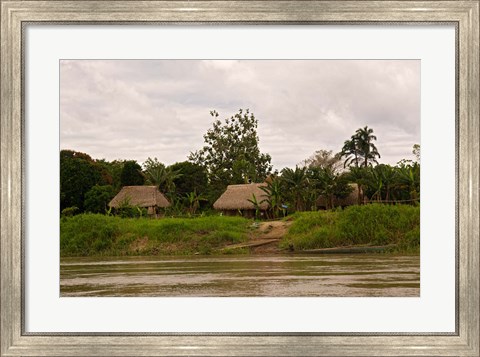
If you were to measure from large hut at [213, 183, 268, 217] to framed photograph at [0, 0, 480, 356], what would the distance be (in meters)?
0.04

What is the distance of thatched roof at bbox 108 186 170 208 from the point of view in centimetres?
812

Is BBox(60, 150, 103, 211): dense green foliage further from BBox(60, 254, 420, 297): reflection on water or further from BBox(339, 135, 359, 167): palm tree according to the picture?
BBox(339, 135, 359, 167): palm tree

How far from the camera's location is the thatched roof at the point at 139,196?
8.12 m

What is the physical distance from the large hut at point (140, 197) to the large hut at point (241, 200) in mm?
829

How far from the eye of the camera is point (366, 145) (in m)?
7.30

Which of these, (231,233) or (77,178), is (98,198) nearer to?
(77,178)

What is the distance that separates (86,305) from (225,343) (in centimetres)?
92

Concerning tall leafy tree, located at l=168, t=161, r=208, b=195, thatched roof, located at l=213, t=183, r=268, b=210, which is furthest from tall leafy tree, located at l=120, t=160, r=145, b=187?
thatched roof, located at l=213, t=183, r=268, b=210

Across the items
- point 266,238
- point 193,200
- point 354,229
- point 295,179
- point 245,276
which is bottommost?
point 245,276

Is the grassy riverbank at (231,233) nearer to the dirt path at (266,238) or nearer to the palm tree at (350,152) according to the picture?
the dirt path at (266,238)

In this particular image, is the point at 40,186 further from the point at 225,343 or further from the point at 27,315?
the point at 225,343

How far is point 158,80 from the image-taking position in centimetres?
676

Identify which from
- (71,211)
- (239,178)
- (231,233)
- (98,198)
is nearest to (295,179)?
(239,178)

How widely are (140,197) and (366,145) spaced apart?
315cm
